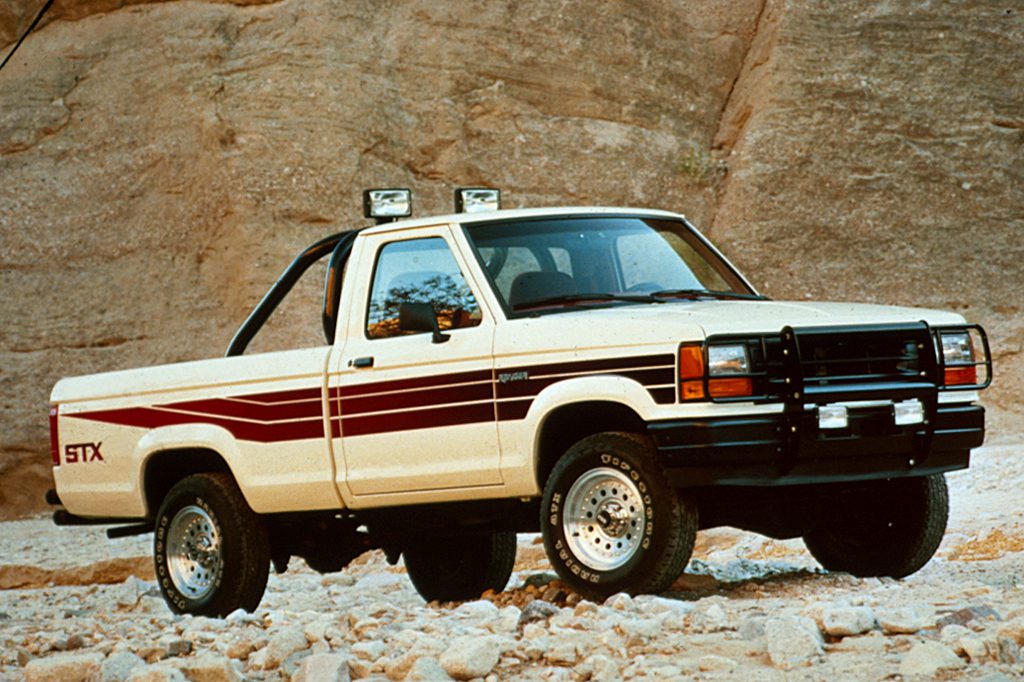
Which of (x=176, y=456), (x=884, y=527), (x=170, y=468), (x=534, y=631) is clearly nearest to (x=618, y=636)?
(x=534, y=631)

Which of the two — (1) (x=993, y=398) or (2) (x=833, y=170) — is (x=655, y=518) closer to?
(1) (x=993, y=398)

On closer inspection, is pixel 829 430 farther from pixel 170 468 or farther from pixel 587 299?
pixel 170 468

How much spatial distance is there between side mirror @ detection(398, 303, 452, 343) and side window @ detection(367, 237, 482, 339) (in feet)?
0.34

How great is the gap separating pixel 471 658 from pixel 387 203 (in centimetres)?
395

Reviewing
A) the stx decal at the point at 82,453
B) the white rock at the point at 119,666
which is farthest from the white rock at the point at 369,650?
the stx decal at the point at 82,453

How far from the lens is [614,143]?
25578 mm

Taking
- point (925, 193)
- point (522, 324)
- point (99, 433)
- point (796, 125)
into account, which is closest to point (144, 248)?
point (796, 125)

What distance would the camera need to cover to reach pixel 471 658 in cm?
685

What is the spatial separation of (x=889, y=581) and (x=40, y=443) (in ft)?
52.7

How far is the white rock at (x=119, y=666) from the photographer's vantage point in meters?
7.36

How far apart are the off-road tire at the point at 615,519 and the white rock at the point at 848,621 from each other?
1.18 metres

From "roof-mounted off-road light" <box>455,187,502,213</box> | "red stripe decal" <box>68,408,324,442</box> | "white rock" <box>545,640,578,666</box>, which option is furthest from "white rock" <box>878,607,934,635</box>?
"roof-mounted off-road light" <box>455,187,502,213</box>

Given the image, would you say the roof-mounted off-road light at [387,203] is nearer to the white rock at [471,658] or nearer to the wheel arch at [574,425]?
the wheel arch at [574,425]

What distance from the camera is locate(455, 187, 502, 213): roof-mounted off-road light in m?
10.0
